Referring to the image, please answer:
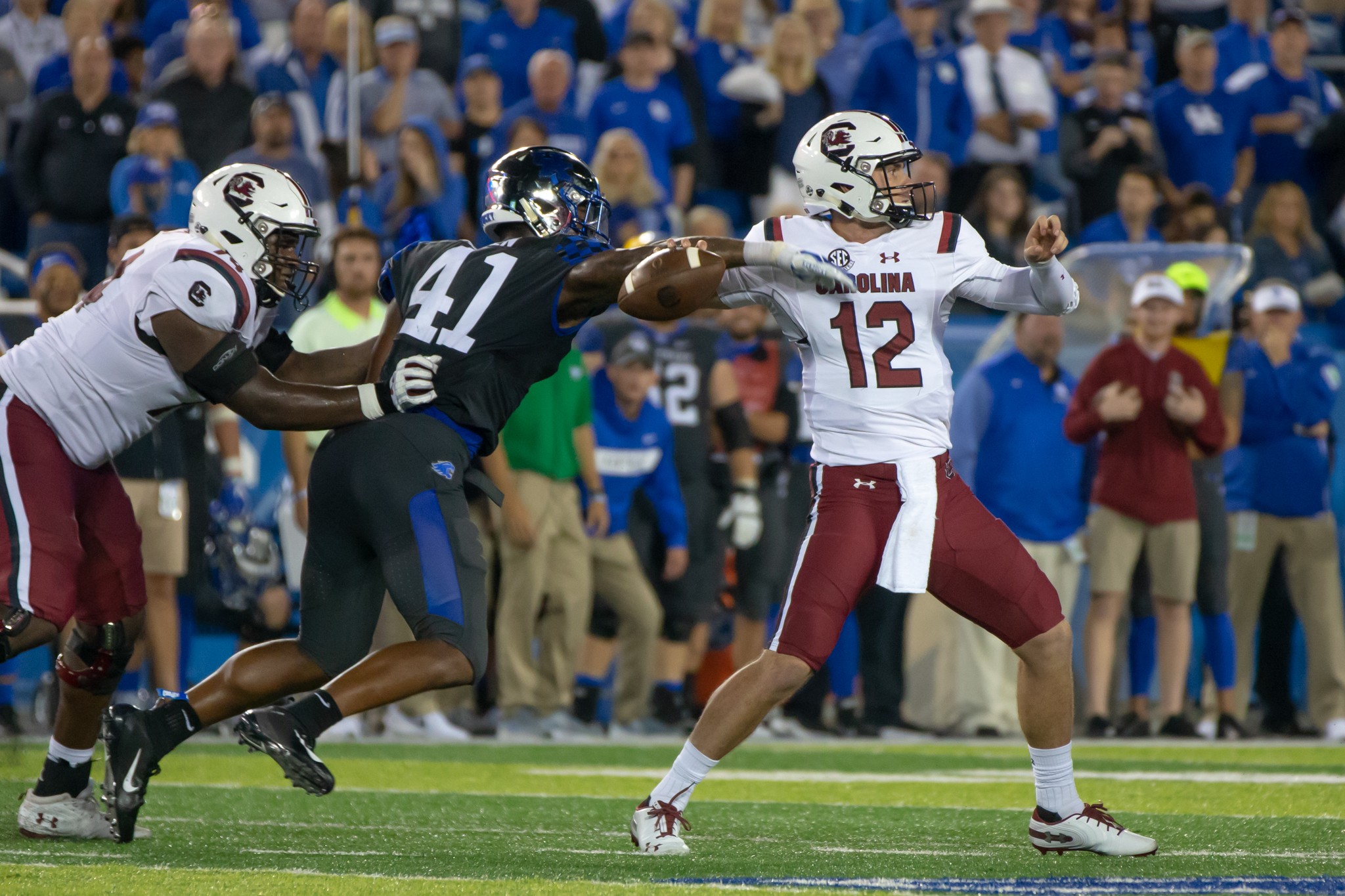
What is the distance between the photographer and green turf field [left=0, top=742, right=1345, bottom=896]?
396cm

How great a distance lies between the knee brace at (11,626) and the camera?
4.43 m

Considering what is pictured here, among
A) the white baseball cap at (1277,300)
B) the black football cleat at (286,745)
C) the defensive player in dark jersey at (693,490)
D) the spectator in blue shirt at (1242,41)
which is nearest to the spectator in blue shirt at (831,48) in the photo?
the spectator in blue shirt at (1242,41)

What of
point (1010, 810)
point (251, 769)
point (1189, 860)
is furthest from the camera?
point (251, 769)

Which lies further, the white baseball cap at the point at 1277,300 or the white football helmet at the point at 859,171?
the white baseball cap at the point at 1277,300

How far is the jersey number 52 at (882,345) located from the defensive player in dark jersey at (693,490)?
400 cm

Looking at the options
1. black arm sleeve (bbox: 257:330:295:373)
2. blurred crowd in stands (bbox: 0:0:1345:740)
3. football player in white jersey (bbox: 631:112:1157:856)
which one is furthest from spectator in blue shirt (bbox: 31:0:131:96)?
football player in white jersey (bbox: 631:112:1157:856)

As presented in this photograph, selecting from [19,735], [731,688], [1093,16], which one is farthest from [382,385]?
[1093,16]

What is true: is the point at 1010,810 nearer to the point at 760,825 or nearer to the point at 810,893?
the point at 760,825

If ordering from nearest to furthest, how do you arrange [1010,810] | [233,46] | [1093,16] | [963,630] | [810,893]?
[810,893], [1010,810], [963,630], [233,46], [1093,16]

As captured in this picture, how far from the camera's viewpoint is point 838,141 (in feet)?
15.4

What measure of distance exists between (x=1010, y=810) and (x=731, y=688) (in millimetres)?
1478

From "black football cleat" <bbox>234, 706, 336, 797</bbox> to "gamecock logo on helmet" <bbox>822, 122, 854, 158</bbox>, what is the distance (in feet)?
6.39

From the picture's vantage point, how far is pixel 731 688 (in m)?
4.39

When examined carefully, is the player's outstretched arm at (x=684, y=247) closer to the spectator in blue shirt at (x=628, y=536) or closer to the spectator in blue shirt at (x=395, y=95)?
the spectator in blue shirt at (x=628, y=536)
